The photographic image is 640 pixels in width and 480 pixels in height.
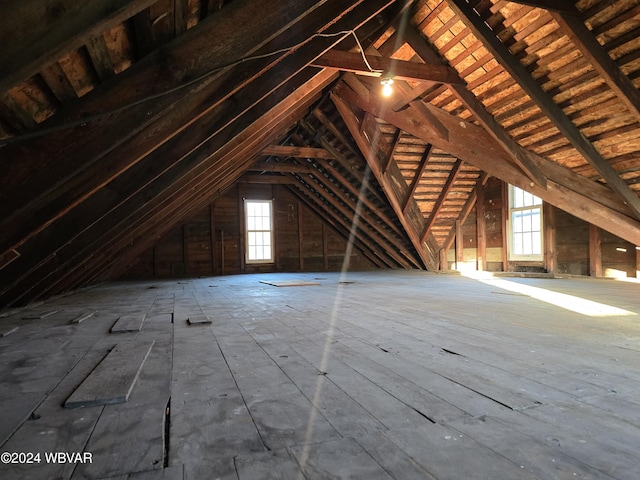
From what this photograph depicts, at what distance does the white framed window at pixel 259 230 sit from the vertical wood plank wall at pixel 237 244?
0.57 feet

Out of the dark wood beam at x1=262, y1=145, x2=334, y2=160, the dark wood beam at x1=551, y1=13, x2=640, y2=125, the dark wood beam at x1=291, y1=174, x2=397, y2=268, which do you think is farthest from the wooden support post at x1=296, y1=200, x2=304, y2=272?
the dark wood beam at x1=551, y1=13, x2=640, y2=125

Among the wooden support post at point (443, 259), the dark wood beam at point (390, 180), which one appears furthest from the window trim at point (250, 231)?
the wooden support post at point (443, 259)

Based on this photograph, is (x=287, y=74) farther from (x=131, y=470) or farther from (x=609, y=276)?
(x=609, y=276)

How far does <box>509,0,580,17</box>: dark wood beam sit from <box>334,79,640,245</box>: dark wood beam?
6.34 feet

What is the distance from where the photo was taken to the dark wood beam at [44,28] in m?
0.94

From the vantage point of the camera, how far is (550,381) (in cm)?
160

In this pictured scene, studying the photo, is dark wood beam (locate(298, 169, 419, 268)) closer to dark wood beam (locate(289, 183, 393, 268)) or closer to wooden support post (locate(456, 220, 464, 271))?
dark wood beam (locate(289, 183, 393, 268))

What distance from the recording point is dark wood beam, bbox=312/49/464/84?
12.4ft

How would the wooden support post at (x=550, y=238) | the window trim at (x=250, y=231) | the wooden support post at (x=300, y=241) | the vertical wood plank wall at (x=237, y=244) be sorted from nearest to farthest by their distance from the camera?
1. the wooden support post at (x=550, y=238)
2. the vertical wood plank wall at (x=237, y=244)
3. the window trim at (x=250, y=231)
4. the wooden support post at (x=300, y=241)

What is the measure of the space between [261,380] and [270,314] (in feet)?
5.94

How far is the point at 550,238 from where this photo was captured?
703cm

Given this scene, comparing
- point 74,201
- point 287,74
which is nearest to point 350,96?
point 287,74

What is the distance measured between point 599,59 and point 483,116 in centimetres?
146

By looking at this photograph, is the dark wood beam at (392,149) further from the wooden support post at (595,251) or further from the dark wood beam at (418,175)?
the wooden support post at (595,251)
